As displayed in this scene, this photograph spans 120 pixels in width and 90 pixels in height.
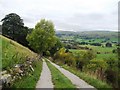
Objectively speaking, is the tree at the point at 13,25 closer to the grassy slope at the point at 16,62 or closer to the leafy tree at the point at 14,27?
the leafy tree at the point at 14,27

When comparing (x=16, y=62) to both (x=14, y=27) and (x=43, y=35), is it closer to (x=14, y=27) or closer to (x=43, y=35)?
(x=43, y=35)

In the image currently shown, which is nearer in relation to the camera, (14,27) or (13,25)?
(14,27)

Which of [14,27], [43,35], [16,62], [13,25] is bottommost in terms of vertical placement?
[43,35]

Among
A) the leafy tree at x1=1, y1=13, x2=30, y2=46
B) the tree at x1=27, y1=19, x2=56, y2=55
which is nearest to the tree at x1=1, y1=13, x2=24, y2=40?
the leafy tree at x1=1, y1=13, x2=30, y2=46

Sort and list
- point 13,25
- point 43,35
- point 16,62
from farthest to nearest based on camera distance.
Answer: point 13,25, point 43,35, point 16,62

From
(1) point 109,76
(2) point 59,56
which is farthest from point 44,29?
(1) point 109,76

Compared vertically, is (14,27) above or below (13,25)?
below

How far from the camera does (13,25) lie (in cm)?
8356

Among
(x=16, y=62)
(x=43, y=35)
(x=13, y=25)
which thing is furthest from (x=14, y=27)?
(x=16, y=62)

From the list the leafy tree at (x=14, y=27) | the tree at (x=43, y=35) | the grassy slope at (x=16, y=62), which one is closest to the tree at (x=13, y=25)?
the leafy tree at (x=14, y=27)

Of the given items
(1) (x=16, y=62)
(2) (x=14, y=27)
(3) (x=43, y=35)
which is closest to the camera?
(1) (x=16, y=62)

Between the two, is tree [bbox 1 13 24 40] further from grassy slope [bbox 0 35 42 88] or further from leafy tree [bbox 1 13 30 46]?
grassy slope [bbox 0 35 42 88]

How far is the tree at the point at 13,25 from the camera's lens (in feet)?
269

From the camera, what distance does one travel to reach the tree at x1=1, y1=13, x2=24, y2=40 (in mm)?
82125
